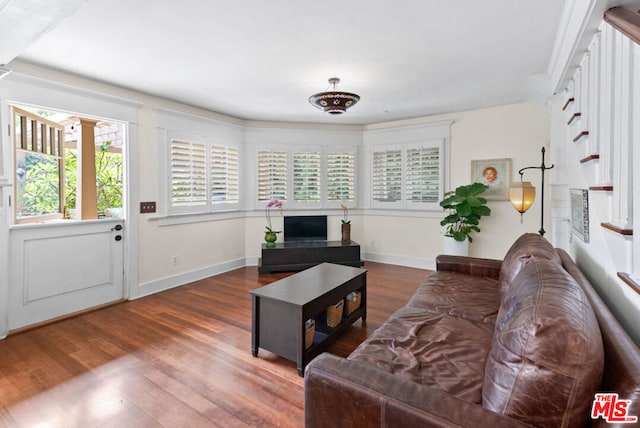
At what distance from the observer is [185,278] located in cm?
441

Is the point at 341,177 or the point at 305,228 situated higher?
the point at 341,177

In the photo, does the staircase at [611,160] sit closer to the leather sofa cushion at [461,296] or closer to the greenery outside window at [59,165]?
the leather sofa cushion at [461,296]

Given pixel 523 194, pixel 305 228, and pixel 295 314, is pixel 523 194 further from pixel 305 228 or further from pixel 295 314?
pixel 305 228

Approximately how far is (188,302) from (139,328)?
0.71 m

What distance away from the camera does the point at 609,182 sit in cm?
152

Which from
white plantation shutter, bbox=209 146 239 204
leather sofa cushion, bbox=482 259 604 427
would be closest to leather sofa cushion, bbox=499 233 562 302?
leather sofa cushion, bbox=482 259 604 427

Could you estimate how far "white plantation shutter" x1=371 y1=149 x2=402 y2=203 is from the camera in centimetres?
542

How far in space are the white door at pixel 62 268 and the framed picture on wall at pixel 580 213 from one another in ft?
14.6

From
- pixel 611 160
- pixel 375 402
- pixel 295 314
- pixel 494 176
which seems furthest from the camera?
pixel 494 176

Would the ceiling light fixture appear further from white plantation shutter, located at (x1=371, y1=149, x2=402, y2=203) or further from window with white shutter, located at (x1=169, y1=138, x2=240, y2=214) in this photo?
white plantation shutter, located at (x1=371, y1=149, x2=402, y2=203)

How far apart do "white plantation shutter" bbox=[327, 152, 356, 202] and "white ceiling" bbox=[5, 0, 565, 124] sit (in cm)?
172

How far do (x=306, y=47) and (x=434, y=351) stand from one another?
248 centimetres

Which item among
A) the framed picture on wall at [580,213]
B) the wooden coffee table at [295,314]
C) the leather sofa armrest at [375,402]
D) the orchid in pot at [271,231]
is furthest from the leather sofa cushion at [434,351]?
the orchid in pot at [271,231]

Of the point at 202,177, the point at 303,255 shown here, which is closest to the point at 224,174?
the point at 202,177
